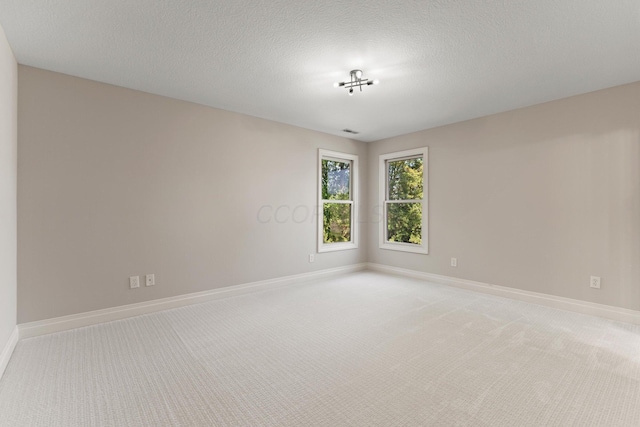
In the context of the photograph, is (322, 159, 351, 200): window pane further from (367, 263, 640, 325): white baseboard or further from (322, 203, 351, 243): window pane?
(367, 263, 640, 325): white baseboard

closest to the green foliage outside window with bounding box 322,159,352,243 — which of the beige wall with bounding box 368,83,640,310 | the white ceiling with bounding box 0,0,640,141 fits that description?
the beige wall with bounding box 368,83,640,310

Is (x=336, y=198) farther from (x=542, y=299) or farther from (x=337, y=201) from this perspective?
(x=542, y=299)

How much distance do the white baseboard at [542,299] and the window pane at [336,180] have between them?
1.79 metres

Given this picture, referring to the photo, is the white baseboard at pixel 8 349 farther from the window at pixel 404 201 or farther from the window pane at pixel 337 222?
the window at pixel 404 201

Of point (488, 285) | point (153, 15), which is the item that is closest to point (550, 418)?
point (488, 285)

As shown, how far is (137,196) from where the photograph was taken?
3248 millimetres

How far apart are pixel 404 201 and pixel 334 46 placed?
3.27 meters

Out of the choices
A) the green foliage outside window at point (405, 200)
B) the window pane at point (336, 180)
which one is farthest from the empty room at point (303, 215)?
the window pane at point (336, 180)

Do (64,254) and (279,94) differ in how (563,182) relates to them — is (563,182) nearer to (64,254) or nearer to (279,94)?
(279,94)

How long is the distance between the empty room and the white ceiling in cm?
2

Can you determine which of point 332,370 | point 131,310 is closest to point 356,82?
point 332,370

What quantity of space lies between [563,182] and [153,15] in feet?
14.2

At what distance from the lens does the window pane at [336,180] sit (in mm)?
5238

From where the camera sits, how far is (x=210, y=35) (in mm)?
2254
